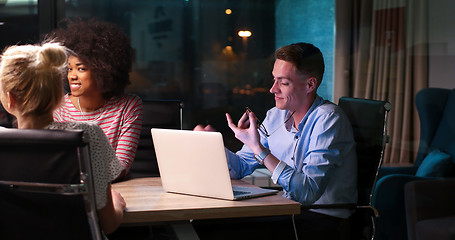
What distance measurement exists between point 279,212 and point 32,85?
83 cm

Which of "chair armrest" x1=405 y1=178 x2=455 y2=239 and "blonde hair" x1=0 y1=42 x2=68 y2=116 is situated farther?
"chair armrest" x1=405 y1=178 x2=455 y2=239

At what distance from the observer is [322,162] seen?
216 cm

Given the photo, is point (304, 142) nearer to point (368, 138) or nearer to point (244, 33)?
point (368, 138)

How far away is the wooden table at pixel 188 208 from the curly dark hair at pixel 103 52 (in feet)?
2.69

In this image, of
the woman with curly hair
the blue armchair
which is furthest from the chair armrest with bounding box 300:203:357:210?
the woman with curly hair

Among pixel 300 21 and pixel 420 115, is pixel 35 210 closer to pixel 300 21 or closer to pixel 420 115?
pixel 300 21

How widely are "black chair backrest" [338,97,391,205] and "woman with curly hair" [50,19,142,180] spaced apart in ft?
3.11

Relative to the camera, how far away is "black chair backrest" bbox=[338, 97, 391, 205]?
6.99 feet

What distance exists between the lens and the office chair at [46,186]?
1389mm

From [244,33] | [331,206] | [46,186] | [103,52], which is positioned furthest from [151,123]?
[46,186]

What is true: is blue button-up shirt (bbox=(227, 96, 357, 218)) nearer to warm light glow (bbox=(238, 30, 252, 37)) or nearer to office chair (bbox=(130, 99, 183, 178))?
office chair (bbox=(130, 99, 183, 178))

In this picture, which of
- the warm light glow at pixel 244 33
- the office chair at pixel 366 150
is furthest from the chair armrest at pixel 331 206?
the warm light glow at pixel 244 33

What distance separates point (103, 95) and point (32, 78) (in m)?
1.05

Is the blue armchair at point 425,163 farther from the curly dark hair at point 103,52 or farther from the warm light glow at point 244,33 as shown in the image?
the curly dark hair at point 103,52
